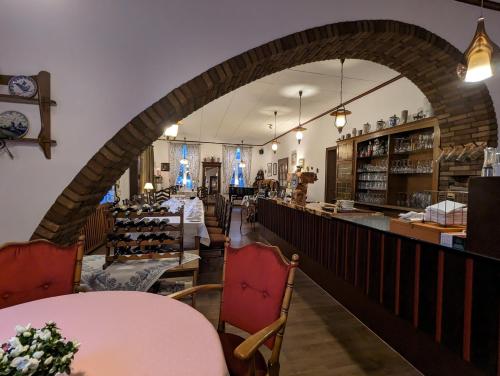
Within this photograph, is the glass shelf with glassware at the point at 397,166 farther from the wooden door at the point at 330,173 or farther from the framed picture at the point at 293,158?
the framed picture at the point at 293,158

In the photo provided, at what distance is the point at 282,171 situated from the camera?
404 inches

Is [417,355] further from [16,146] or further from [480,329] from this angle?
[16,146]

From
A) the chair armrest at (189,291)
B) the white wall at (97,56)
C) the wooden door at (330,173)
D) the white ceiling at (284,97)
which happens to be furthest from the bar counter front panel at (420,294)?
the wooden door at (330,173)

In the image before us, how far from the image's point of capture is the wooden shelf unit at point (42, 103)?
1.85m

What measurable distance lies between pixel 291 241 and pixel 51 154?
137 inches

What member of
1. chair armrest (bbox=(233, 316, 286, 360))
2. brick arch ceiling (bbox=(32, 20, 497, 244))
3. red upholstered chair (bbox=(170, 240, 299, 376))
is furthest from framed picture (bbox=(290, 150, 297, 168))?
chair armrest (bbox=(233, 316, 286, 360))

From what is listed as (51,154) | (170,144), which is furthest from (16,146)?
(170,144)

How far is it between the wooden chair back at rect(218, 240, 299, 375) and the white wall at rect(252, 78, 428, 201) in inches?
152

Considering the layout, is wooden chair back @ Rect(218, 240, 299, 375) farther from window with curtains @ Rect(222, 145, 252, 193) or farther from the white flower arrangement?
window with curtains @ Rect(222, 145, 252, 193)

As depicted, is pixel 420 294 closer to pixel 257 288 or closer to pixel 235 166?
pixel 257 288

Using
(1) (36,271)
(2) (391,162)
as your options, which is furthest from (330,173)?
(1) (36,271)

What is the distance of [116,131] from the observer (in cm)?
200

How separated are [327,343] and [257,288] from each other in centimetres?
121

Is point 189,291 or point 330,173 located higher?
point 330,173
